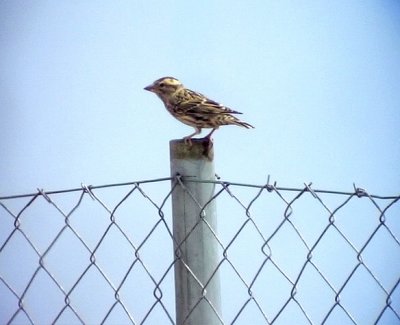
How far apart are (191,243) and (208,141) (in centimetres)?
29

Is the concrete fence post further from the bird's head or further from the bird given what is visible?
the bird's head

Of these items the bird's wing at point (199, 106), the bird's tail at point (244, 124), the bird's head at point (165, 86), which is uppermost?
the bird's head at point (165, 86)

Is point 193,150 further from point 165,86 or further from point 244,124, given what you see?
point 165,86

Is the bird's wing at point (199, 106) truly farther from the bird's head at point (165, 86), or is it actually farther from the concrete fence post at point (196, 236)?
the concrete fence post at point (196, 236)

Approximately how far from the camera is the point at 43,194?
2.45 meters

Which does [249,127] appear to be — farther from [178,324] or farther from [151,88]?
[178,324]

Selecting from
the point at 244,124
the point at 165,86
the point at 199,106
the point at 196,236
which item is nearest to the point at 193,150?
the point at 196,236

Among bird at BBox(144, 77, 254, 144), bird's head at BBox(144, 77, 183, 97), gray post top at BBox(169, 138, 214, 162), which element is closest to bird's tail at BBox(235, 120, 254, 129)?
bird at BBox(144, 77, 254, 144)

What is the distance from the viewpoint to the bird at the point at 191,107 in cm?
347

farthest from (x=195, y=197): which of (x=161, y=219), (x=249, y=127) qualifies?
(x=249, y=127)

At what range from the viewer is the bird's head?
12.6ft

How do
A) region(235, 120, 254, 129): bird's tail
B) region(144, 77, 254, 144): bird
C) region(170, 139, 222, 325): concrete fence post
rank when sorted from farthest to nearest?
region(144, 77, 254, 144): bird < region(235, 120, 254, 129): bird's tail < region(170, 139, 222, 325): concrete fence post

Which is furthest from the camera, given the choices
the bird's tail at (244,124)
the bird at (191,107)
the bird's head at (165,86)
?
the bird's head at (165,86)

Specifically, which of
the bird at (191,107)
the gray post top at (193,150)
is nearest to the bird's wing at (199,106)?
the bird at (191,107)
